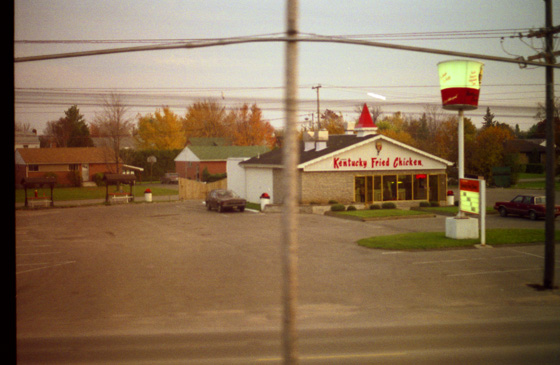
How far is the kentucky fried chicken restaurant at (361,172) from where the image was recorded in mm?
37406

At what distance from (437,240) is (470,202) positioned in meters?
2.29

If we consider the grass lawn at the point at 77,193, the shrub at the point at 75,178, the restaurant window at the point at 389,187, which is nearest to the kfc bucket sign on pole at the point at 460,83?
the restaurant window at the point at 389,187

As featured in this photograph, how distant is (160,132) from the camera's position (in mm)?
79562

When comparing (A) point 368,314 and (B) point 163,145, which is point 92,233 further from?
(B) point 163,145

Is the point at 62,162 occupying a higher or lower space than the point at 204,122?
lower

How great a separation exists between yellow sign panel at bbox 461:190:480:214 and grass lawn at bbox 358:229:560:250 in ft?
4.70

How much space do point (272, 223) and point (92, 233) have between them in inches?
416

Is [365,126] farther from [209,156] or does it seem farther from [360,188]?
[209,156]

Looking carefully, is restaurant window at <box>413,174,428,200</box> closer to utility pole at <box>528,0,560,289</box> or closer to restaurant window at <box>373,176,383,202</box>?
restaurant window at <box>373,176,383,202</box>

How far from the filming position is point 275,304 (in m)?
13.4

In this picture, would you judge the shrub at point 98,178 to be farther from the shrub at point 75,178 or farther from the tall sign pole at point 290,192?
the tall sign pole at point 290,192

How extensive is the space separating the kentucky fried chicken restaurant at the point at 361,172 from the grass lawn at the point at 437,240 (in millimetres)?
13539

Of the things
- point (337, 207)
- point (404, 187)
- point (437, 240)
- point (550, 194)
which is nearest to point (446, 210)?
point (404, 187)

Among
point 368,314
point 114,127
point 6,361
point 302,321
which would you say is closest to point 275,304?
point 302,321
